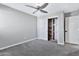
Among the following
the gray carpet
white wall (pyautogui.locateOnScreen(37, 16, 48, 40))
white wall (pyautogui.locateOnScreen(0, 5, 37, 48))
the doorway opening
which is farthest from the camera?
the doorway opening

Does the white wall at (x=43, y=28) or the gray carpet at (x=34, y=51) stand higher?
the white wall at (x=43, y=28)

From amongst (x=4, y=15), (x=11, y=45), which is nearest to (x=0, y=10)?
(x=4, y=15)

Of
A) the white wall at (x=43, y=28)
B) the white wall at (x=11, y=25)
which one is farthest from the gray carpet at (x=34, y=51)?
the white wall at (x=43, y=28)

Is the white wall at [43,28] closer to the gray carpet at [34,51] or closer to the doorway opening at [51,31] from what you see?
the doorway opening at [51,31]

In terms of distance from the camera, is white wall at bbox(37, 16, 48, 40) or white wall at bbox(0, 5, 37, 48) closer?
white wall at bbox(0, 5, 37, 48)

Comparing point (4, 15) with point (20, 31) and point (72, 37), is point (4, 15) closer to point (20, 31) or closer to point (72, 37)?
point (20, 31)

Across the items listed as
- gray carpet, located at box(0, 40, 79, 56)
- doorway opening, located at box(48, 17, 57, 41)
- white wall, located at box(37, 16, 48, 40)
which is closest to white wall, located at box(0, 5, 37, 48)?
gray carpet, located at box(0, 40, 79, 56)

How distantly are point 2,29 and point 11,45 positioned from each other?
27.1 inches

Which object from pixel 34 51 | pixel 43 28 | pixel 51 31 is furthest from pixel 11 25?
pixel 51 31

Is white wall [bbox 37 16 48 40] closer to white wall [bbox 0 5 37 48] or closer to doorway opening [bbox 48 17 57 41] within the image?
doorway opening [bbox 48 17 57 41]

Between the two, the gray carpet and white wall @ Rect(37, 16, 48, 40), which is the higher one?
white wall @ Rect(37, 16, 48, 40)

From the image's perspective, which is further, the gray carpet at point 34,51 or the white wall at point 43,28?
the white wall at point 43,28

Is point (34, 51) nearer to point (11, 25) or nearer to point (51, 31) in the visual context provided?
point (11, 25)

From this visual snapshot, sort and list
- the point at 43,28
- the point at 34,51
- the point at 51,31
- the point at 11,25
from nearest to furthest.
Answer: the point at 34,51, the point at 11,25, the point at 43,28, the point at 51,31
